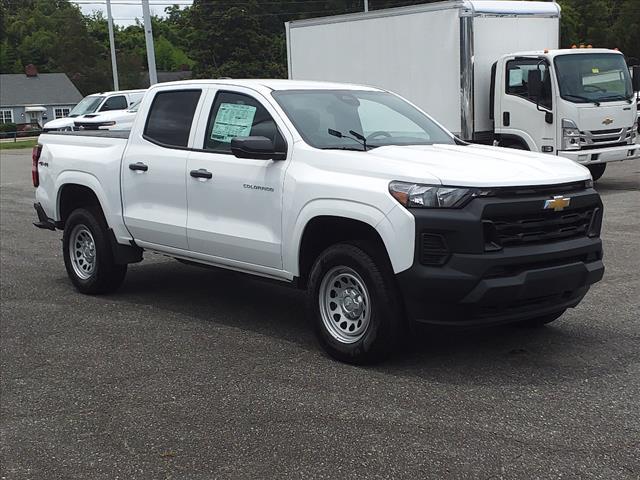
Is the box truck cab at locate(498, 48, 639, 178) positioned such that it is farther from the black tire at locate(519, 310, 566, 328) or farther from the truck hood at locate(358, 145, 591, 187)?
the truck hood at locate(358, 145, 591, 187)

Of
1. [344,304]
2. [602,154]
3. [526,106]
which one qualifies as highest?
[526,106]

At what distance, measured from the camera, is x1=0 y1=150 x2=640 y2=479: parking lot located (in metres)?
4.31

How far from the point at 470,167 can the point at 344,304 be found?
125 centimetres

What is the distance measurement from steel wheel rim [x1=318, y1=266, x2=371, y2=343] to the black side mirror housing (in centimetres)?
98

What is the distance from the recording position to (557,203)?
5.54m

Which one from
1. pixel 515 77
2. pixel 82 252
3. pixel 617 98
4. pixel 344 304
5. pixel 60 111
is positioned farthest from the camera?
pixel 60 111

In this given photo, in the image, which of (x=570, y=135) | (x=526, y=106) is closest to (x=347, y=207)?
(x=570, y=135)

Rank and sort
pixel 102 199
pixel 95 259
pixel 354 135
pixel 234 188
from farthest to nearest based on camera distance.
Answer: pixel 95 259 < pixel 102 199 < pixel 234 188 < pixel 354 135

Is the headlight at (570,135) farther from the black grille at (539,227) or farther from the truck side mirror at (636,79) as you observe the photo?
the black grille at (539,227)

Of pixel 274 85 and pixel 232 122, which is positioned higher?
pixel 274 85

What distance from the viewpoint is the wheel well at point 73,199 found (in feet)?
27.1

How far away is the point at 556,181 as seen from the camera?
559 centimetres

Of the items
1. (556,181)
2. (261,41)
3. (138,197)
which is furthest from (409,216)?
(261,41)

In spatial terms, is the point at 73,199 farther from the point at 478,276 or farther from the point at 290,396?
the point at 478,276
